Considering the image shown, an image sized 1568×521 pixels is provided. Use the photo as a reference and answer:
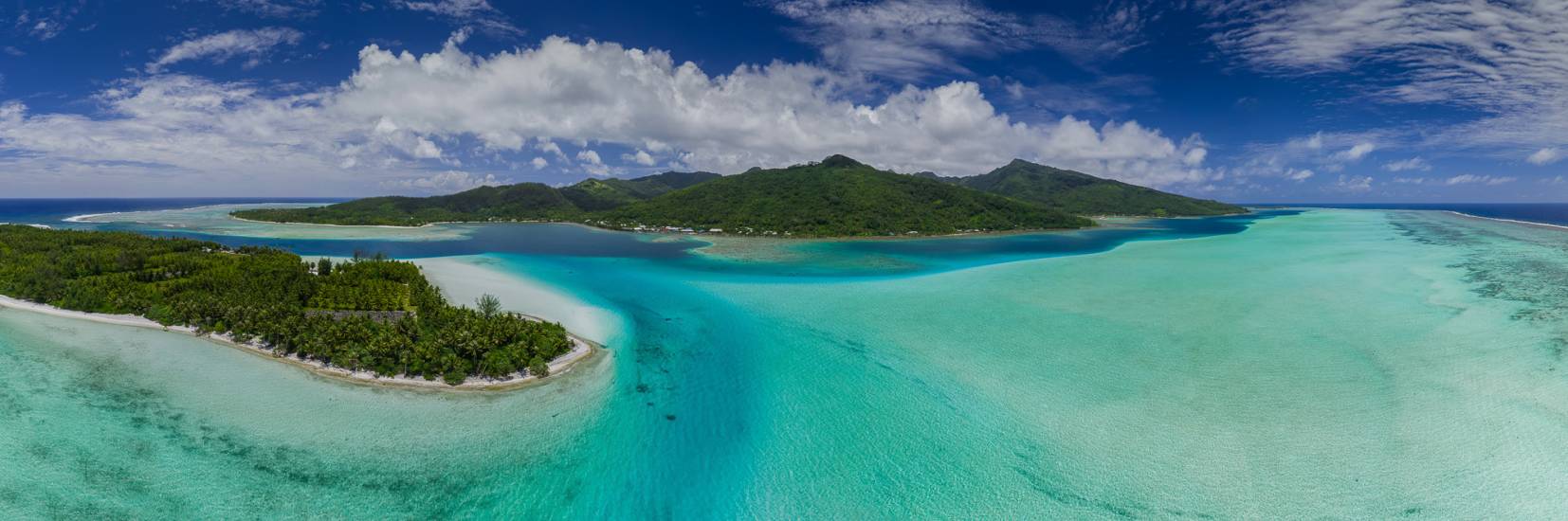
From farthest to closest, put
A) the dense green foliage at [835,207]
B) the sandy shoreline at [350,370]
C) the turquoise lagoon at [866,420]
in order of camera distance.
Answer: the dense green foliage at [835,207] < the sandy shoreline at [350,370] < the turquoise lagoon at [866,420]

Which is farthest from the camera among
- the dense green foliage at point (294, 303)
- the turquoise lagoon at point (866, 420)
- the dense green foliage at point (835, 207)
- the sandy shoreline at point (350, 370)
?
the dense green foliage at point (835, 207)

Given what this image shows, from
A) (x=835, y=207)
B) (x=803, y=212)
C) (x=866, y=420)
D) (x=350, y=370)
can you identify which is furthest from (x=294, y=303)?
(x=835, y=207)

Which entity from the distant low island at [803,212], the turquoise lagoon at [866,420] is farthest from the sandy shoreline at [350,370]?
the distant low island at [803,212]

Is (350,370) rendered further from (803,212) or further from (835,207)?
(835,207)

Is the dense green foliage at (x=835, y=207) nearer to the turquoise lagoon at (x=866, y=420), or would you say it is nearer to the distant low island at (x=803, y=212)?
the distant low island at (x=803, y=212)

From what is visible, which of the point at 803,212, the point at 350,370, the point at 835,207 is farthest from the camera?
the point at 835,207

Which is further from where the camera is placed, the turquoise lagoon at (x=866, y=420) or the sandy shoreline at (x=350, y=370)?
the sandy shoreline at (x=350, y=370)

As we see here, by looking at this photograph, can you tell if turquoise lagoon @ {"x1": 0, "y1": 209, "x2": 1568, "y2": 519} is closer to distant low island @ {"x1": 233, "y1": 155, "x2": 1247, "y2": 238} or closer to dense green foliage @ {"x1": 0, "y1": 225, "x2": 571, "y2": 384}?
dense green foliage @ {"x1": 0, "y1": 225, "x2": 571, "y2": 384}
